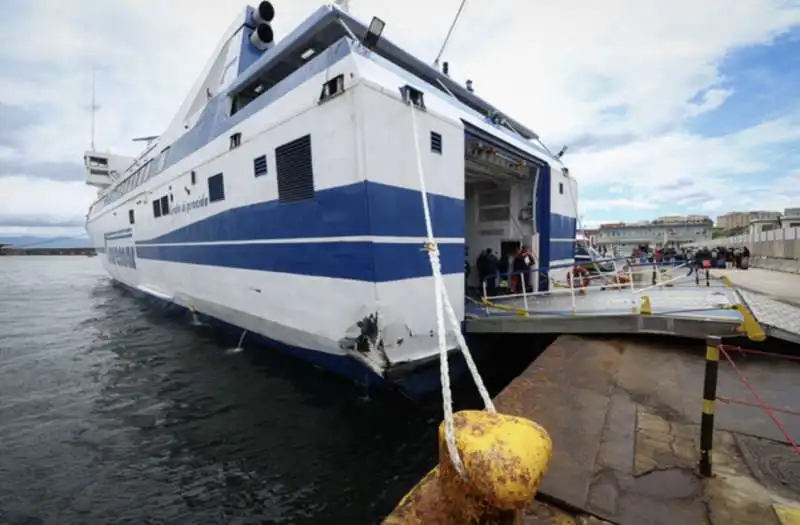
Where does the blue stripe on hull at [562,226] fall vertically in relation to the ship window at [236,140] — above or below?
below

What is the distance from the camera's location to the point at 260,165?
6379 mm

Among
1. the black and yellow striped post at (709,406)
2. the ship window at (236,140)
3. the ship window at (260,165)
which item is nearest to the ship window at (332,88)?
the ship window at (260,165)

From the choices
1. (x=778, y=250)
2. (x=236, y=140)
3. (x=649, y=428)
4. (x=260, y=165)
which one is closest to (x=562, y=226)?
(x=260, y=165)

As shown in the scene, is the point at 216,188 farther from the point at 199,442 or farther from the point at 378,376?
the point at 378,376

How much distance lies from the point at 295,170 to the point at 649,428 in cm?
520

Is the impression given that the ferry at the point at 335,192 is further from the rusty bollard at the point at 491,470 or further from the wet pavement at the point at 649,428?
the rusty bollard at the point at 491,470

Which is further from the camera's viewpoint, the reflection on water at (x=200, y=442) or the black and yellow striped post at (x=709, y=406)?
the reflection on water at (x=200, y=442)

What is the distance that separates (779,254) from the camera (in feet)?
74.7

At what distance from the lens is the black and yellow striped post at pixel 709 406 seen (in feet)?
8.16

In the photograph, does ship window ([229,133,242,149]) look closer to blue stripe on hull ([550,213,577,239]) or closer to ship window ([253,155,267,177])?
ship window ([253,155,267,177])

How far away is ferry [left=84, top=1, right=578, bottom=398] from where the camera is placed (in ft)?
16.0

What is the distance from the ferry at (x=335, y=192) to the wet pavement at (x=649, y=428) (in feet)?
6.41

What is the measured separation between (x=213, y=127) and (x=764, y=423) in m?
9.59

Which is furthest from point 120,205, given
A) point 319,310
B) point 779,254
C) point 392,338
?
point 779,254
